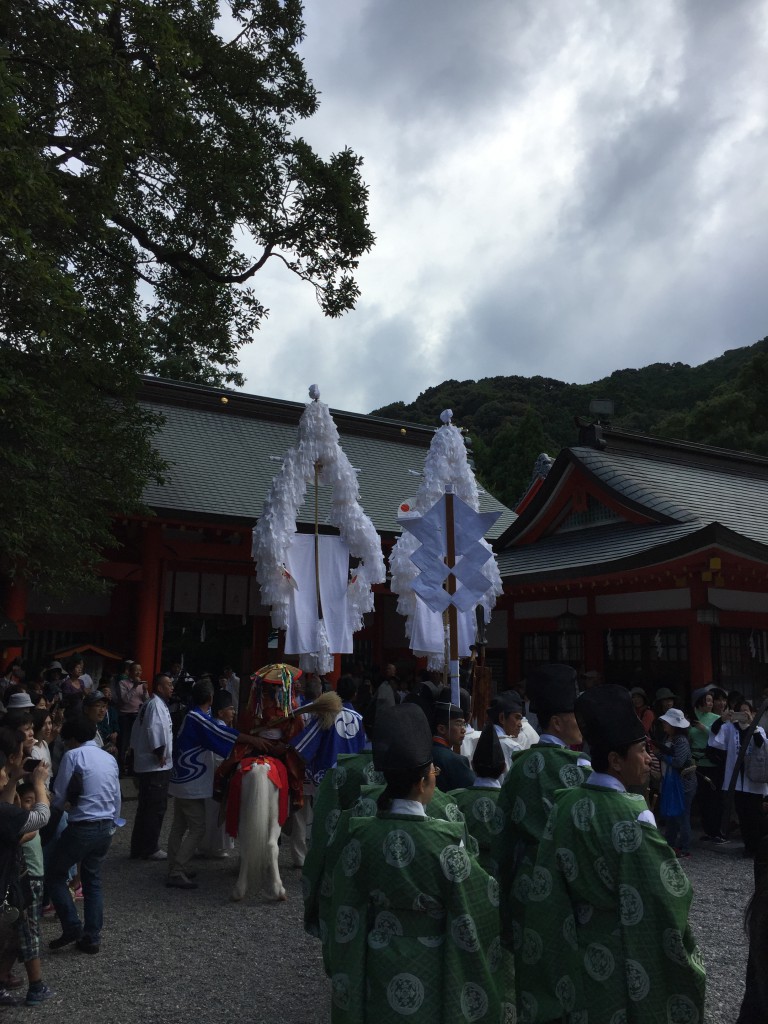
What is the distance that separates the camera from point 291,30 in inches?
432

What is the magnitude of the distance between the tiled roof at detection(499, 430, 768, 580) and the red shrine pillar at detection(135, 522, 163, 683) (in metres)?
6.08

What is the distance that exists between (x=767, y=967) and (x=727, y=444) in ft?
115

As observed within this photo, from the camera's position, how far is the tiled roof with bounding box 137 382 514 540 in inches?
588

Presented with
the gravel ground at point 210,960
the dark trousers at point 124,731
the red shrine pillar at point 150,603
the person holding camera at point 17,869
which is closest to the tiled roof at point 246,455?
the red shrine pillar at point 150,603

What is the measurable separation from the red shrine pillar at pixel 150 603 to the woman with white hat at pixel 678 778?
27.4ft

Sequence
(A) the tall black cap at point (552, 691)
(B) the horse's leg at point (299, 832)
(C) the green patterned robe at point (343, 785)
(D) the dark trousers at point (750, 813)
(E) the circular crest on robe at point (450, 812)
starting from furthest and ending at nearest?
1. (D) the dark trousers at point (750, 813)
2. (B) the horse's leg at point (299, 832)
3. (C) the green patterned robe at point (343, 785)
4. (A) the tall black cap at point (552, 691)
5. (E) the circular crest on robe at point (450, 812)

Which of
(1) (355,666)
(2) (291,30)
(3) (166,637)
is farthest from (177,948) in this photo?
→ (3) (166,637)

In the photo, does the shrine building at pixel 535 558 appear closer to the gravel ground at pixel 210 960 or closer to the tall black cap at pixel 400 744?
the gravel ground at pixel 210 960

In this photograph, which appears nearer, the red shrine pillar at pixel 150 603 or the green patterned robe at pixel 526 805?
the green patterned robe at pixel 526 805

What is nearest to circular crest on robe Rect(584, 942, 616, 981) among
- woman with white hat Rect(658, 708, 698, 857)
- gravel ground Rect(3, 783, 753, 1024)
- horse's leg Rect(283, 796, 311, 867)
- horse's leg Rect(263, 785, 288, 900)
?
gravel ground Rect(3, 783, 753, 1024)

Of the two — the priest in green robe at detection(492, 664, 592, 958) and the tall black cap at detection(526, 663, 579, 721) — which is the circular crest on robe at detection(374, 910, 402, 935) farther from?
the tall black cap at detection(526, 663, 579, 721)

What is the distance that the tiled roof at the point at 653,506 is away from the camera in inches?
551

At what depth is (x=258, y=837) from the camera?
259 inches

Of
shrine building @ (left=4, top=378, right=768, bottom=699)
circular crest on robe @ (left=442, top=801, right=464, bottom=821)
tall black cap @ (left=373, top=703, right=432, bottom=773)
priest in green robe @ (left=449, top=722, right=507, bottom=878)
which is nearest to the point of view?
tall black cap @ (left=373, top=703, right=432, bottom=773)
